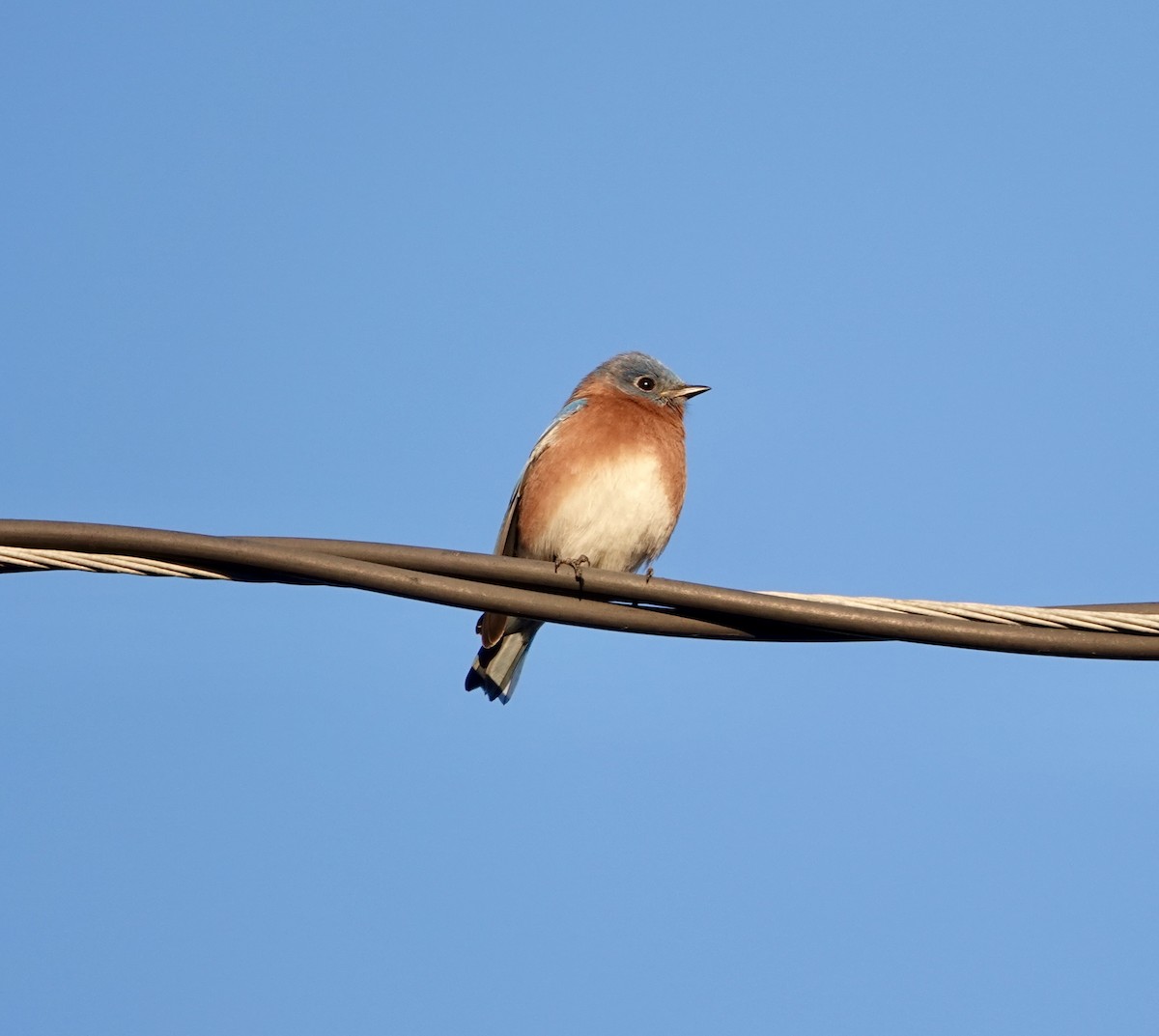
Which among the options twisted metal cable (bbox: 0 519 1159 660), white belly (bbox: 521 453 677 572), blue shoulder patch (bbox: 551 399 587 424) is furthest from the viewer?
blue shoulder patch (bbox: 551 399 587 424)

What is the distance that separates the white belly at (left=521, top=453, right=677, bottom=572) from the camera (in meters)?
7.64

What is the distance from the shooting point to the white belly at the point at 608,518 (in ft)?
25.1

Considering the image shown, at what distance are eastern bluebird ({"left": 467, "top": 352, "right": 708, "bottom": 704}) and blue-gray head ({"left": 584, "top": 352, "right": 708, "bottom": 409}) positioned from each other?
0.50 metres

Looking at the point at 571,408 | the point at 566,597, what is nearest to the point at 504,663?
the point at 571,408

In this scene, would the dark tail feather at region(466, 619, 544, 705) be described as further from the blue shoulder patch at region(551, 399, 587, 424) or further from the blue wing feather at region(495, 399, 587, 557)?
the blue shoulder patch at region(551, 399, 587, 424)

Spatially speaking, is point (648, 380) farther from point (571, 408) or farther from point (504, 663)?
point (504, 663)

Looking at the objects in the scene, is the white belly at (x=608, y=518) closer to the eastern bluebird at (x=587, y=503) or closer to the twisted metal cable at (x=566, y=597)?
the eastern bluebird at (x=587, y=503)

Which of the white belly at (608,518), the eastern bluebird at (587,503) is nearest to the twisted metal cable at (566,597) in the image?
the eastern bluebird at (587,503)

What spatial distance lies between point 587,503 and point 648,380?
1.43 metres

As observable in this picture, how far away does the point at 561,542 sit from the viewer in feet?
25.2

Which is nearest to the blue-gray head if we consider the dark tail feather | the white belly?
the white belly

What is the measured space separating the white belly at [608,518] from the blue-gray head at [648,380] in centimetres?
102

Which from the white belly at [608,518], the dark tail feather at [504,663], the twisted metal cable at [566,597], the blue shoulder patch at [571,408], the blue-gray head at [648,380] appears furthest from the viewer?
the blue-gray head at [648,380]

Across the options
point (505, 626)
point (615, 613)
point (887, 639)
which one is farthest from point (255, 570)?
point (505, 626)
